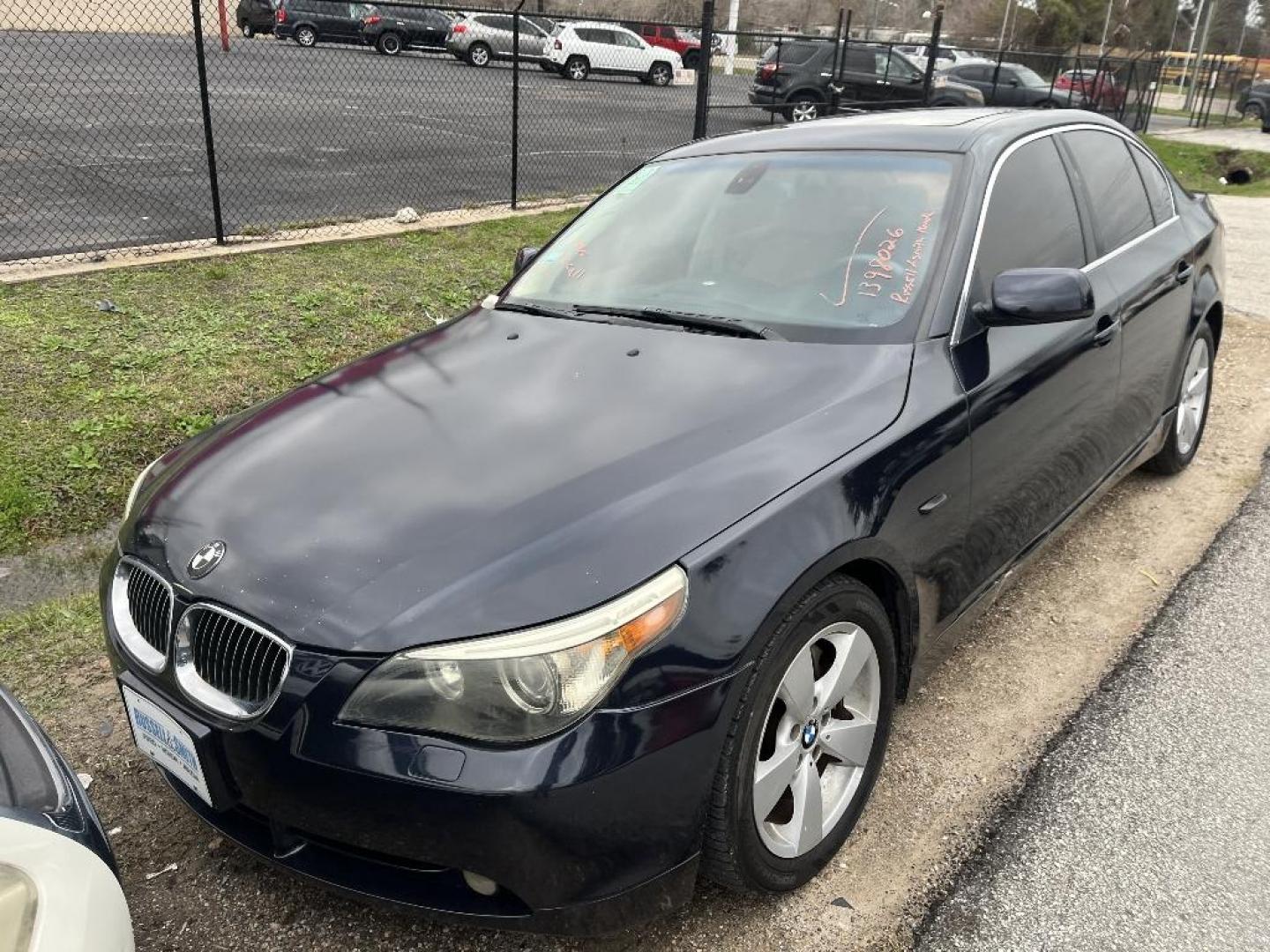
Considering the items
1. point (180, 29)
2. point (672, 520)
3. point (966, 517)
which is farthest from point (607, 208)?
point (180, 29)

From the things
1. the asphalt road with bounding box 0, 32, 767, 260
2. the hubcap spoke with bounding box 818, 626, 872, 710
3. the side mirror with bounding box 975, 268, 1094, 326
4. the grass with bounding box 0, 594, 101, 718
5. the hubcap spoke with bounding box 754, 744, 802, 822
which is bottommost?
the asphalt road with bounding box 0, 32, 767, 260

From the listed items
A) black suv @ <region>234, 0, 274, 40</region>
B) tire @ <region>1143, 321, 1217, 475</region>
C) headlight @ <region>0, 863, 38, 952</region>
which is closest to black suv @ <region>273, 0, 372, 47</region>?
black suv @ <region>234, 0, 274, 40</region>

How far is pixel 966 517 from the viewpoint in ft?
9.06

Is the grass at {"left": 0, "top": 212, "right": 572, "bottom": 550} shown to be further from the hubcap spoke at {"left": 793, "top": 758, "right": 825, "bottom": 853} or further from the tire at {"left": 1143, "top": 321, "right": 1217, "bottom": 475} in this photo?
the tire at {"left": 1143, "top": 321, "right": 1217, "bottom": 475}

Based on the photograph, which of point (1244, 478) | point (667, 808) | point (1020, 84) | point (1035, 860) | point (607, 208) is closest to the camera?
point (667, 808)

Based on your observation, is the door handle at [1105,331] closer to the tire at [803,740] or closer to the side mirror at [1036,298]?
the side mirror at [1036,298]

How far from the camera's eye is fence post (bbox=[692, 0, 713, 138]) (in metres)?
10.4

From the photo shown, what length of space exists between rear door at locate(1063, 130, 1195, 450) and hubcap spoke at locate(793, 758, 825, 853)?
211 centimetres

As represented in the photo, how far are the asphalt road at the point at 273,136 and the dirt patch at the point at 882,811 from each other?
5428mm

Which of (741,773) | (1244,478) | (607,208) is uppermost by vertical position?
(607,208)

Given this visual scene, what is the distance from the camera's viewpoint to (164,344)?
5.45m

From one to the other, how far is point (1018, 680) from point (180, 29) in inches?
760

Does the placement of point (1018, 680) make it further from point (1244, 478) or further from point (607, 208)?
point (1244, 478)

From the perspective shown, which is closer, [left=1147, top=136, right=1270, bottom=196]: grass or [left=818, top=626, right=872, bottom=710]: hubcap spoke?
[left=818, top=626, right=872, bottom=710]: hubcap spoke
